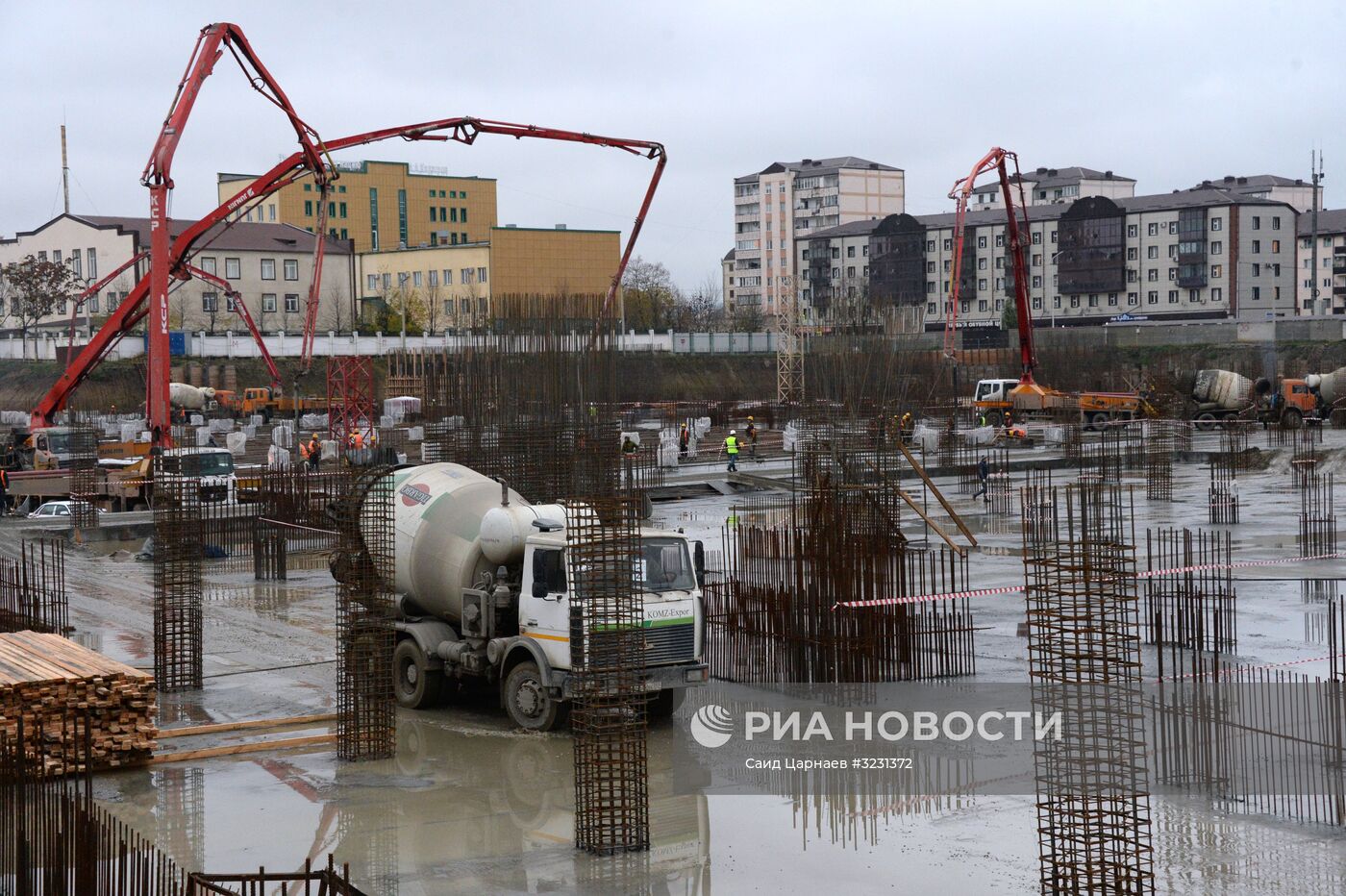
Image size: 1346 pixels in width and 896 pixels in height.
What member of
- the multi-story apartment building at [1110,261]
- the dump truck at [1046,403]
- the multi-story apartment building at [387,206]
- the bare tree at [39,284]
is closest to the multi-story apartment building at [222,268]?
the bare tree at [39,284]

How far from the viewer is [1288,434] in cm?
5006

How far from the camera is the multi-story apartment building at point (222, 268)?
7850 cm

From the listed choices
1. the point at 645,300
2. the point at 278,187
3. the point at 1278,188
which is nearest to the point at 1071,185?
the point at 1278,188

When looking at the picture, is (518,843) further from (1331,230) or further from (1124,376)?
(1331,230)

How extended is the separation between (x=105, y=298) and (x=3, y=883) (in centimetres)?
7700

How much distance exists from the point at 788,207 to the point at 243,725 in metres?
133

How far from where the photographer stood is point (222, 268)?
80.1 metres

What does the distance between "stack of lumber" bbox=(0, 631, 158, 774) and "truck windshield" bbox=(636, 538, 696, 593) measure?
4627mm

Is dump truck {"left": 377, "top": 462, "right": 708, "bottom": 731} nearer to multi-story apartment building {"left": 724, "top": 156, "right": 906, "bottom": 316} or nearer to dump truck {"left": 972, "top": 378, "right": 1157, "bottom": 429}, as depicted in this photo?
dump truck {"left": 972, "top": 378, "right": 1157, "bottom": 429}

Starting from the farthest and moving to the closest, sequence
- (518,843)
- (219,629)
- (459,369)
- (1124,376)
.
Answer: (1124,376) < (459,369) < (219,629) < (518,843)

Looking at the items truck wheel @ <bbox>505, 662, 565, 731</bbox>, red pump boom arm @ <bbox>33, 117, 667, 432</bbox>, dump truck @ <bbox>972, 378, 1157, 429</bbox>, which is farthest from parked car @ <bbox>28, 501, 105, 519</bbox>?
dump truck @ <bbox>972, 378, 1157, 429</bbox>

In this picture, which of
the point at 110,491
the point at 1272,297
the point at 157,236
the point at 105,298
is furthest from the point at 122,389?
the point at 1272,297

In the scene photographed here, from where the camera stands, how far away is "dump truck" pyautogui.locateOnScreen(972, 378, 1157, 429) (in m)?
54.1

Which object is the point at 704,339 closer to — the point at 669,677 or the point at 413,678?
the point at 413,678
